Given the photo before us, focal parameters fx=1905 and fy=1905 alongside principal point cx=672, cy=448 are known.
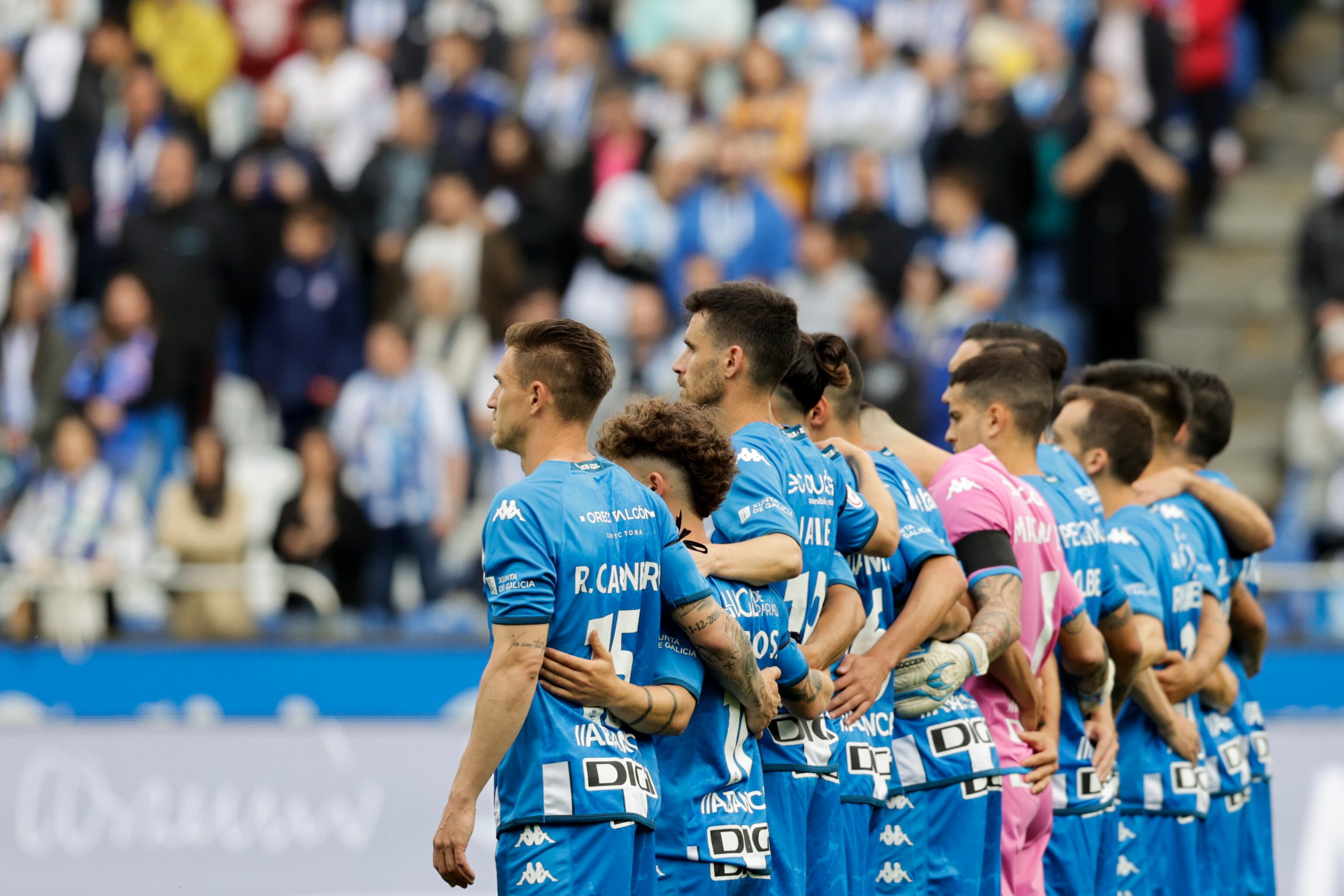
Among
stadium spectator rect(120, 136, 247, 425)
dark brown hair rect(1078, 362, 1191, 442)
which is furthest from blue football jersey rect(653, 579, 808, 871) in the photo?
stadium spectator rect(120, 136, 247, 425)

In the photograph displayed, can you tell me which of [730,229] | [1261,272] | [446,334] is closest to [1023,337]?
[446,334]

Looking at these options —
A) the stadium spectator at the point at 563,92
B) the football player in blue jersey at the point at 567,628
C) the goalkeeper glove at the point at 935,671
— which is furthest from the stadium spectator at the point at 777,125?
the football player in blue jersey at the point at 567,628

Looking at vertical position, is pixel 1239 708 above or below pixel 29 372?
below

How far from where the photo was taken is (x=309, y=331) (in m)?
15.9

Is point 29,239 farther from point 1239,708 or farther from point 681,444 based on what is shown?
point 681,444

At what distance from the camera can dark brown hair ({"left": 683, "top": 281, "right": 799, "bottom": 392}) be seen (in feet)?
20.1

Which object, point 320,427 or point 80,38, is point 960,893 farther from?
point 80,38

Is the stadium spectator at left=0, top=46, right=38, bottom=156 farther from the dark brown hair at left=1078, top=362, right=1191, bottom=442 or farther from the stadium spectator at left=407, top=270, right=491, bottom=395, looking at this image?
the dark brown hair at left=1078, top=362, right=1191, bottom=442

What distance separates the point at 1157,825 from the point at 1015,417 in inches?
86.5

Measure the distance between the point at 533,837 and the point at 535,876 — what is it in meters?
0.11

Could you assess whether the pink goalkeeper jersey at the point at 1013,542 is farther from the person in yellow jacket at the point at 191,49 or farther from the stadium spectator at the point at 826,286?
the person in yellow jacket at the point at 191,49

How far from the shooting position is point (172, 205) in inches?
648

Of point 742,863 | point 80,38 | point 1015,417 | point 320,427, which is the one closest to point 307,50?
point 80,38

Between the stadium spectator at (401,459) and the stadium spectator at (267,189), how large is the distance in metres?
1.76
